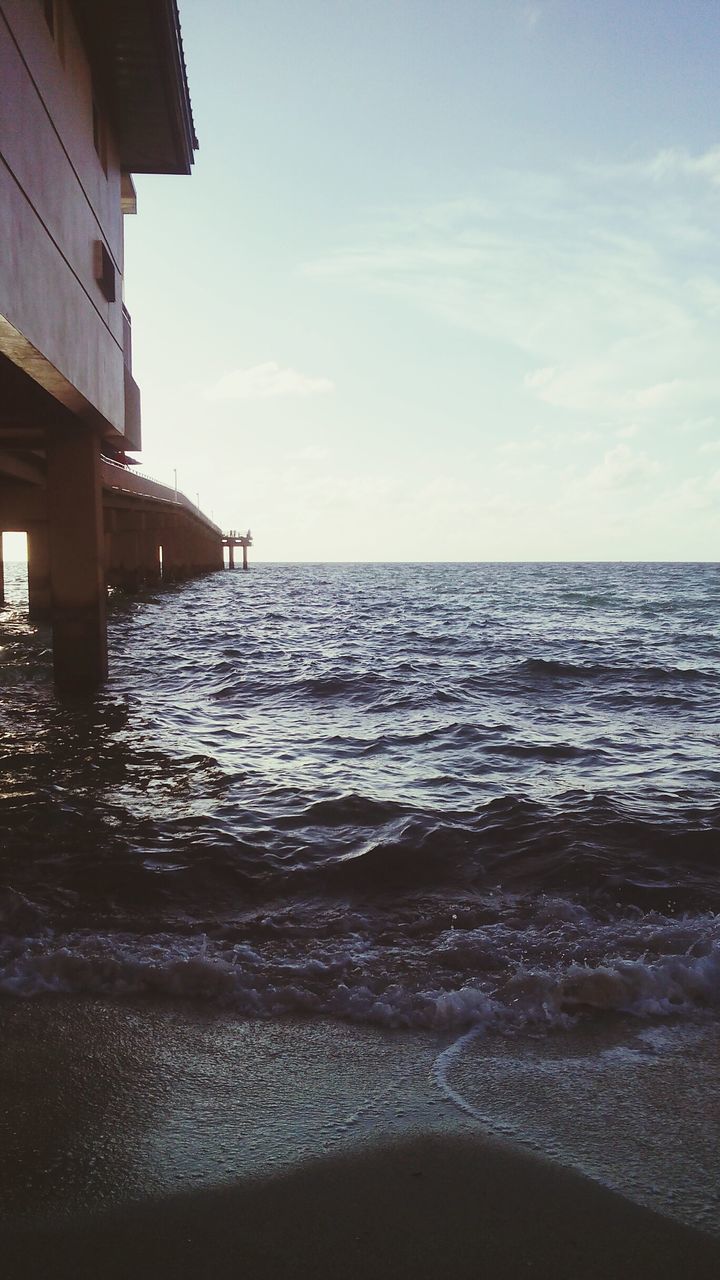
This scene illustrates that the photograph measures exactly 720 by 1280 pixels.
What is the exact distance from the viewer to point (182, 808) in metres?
6.67

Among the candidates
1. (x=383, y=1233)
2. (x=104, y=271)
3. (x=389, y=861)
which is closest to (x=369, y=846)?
(x=389, y=861)

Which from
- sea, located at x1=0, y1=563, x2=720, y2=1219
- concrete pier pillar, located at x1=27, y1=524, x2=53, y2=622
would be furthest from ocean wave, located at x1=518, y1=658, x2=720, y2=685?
concrete pier pillar, located at x1=27, y1=524, x2=53, y2=622

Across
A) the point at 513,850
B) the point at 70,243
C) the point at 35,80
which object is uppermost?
the point at 35,80

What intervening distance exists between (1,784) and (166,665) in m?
8.64

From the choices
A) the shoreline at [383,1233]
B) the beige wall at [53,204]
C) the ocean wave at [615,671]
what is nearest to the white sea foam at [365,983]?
the shoreline at [383,1233]

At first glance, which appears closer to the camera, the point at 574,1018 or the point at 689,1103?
the point at 689,1103

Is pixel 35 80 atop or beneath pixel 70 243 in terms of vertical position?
atop

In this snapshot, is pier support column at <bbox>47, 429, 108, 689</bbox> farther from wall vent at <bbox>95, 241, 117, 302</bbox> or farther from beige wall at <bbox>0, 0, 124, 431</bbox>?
wall vent at <bbox>95, 241, 117, 302</bbox>

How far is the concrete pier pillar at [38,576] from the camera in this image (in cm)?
2461

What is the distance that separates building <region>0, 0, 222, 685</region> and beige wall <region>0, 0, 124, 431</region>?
0.02 m

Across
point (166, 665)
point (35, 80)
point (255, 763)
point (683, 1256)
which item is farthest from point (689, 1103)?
point (166, 665)

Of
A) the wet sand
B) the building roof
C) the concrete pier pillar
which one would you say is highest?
the building roof

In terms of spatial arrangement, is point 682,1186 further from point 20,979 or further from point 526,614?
point 526,614

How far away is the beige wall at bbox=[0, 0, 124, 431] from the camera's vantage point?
21.3 ft
